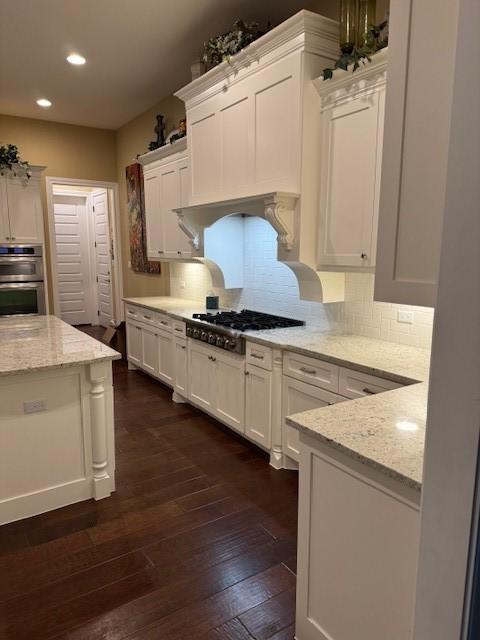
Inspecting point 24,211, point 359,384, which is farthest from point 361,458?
point 24,211

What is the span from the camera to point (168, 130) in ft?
17.1

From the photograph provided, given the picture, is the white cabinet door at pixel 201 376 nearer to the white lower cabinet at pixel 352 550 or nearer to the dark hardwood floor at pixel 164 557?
the dark hardwood floor at pixel 164 557

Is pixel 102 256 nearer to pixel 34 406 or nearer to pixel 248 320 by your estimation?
pixel 248 320

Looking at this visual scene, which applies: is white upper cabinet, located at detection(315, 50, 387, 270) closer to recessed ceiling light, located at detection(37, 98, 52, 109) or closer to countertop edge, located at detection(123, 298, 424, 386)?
countertop edge, located at detection(123, 298, 424, 386)

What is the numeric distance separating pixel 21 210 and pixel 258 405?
4243mm

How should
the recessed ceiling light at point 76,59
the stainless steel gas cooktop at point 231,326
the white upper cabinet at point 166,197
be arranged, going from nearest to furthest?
the stainless steel gas cooktop at point 231,326, the recessed ceiling light at point 76,59, the white upper cabinet at point 166,197

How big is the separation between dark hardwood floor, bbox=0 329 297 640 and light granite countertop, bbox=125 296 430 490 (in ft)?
3.13

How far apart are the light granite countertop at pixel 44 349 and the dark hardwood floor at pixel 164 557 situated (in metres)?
0.93

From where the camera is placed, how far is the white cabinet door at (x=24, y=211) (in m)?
5.46

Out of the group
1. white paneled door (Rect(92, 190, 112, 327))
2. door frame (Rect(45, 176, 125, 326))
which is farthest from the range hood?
white paneled door (Rect(92, 190, 112, 327))

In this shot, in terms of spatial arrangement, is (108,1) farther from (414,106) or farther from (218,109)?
(414,106)

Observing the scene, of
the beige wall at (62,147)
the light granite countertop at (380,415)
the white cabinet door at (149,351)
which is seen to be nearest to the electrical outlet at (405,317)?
the light granite countertop at (380,415)

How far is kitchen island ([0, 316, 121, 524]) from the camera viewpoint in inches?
95.5

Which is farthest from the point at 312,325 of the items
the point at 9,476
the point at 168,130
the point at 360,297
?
the point at 168,130
